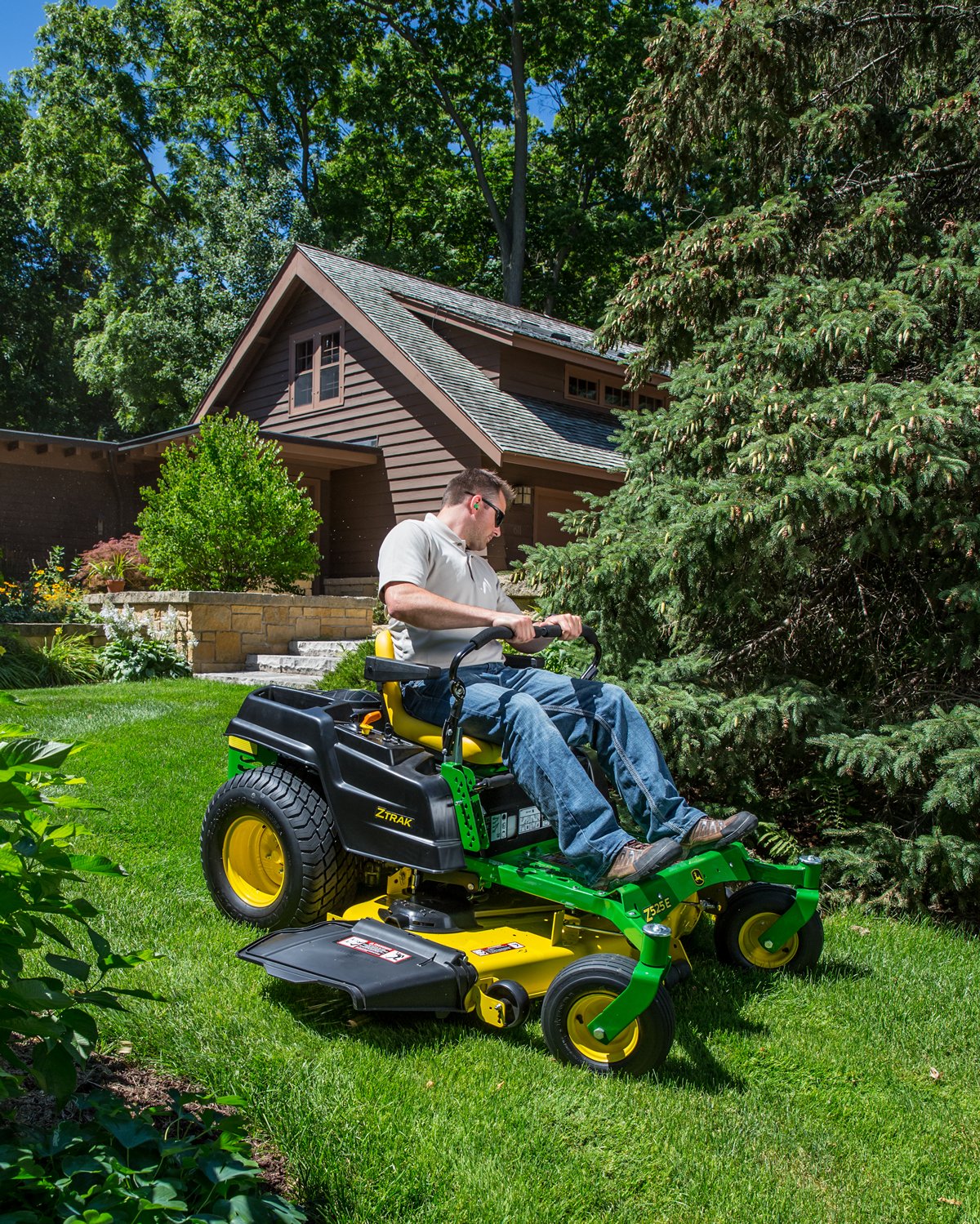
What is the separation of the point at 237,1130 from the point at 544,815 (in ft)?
4.51

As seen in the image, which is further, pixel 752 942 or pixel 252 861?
pixel 252 861

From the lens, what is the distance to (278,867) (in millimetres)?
3924

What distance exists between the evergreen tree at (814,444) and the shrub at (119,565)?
9080 mm

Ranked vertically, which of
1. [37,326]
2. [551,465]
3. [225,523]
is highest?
[37,326]

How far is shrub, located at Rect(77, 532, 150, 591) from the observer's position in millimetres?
13773

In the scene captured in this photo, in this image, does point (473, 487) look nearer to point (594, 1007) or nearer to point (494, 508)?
point (494, 508)

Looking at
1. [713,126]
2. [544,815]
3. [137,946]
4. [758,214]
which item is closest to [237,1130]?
[544,815]

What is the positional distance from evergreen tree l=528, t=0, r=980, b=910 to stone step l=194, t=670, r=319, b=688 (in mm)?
4828

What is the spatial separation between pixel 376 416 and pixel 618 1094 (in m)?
15.0

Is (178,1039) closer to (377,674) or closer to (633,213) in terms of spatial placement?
(377,674)

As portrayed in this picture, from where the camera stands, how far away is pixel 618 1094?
2.74 metres

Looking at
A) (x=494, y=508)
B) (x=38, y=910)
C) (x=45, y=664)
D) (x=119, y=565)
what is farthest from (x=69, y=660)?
(x=38, y=910)

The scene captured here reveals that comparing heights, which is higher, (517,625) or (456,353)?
(456,353)

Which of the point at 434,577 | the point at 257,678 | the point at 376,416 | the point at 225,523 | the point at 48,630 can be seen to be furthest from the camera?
the point at 376,416
